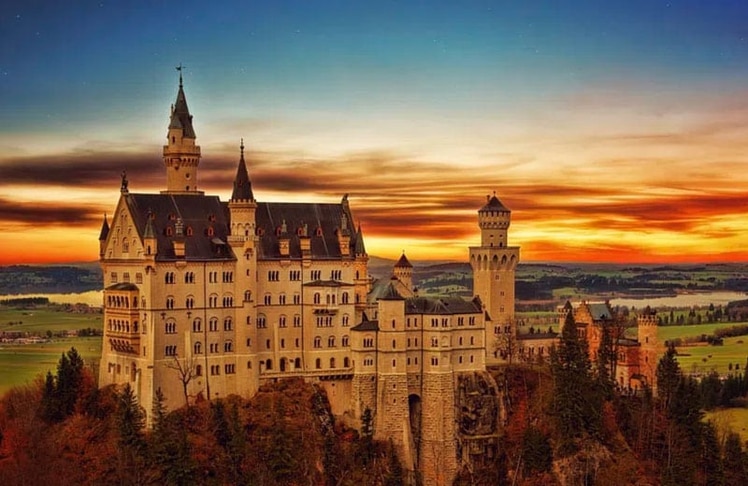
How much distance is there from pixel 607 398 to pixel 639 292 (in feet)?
279

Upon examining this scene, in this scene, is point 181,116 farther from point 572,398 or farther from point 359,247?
point 572,398

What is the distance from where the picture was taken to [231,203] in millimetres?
93062

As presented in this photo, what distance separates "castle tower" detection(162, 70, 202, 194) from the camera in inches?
3875

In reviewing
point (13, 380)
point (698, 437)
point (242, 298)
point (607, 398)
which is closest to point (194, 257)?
point (242, 298)

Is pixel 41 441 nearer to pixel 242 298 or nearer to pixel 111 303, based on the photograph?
pixel 111 303

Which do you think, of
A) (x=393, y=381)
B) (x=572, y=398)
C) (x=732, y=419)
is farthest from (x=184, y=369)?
(x=732, y=419)

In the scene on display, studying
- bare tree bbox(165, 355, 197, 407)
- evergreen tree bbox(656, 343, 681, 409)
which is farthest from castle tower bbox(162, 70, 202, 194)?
evergreen tree bbox(656, 343, 681, 409)

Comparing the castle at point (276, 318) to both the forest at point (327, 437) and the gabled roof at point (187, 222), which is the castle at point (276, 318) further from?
the forest at point (327, 437)

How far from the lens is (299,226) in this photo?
3910 inches

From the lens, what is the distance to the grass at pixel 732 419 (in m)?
117

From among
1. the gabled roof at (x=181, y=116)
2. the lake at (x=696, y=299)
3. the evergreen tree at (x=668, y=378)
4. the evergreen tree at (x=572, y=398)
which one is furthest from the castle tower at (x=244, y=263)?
the lake at (x=696, y=299)

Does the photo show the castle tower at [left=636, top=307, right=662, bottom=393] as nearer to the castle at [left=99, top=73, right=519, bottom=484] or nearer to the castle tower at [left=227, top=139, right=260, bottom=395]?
the castle at [left=99, top=73, right=519, bottom=484]

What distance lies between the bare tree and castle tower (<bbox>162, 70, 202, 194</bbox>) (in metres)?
16.0

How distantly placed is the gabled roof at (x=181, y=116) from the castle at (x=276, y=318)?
112 millimetres
